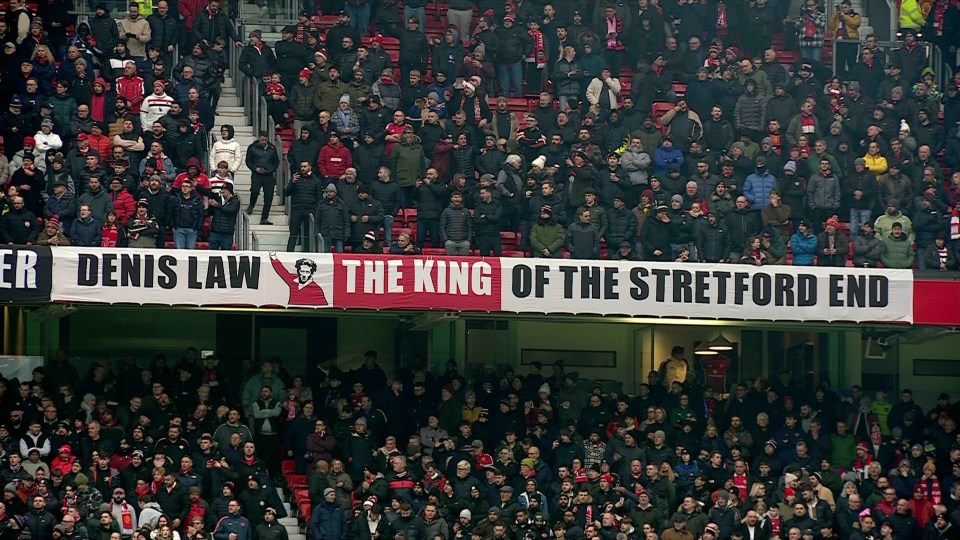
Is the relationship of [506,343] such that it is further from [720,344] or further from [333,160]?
[333,160]

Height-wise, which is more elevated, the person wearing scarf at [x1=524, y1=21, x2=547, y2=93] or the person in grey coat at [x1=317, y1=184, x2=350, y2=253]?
the person wearing scarf at [x1=524, y1=21, x2=547, y2=93]

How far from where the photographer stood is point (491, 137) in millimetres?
29188

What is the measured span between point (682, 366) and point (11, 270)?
34.4ft

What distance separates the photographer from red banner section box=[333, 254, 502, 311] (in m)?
26.8

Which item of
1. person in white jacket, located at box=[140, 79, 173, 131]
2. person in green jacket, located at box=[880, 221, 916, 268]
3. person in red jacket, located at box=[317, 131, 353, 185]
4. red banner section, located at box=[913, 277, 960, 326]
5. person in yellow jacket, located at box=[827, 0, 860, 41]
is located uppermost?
person in yellow jacket, located at box=[827, 0, 860, 41]

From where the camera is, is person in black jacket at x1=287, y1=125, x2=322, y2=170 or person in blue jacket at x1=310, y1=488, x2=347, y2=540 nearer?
person in blue jacket at x1=310, y1=488, x2=347, y2=540

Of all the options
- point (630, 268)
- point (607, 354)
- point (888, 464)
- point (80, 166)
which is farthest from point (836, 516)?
point (80, 166)

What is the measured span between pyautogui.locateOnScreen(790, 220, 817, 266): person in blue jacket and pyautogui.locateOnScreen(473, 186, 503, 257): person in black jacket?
4195mm

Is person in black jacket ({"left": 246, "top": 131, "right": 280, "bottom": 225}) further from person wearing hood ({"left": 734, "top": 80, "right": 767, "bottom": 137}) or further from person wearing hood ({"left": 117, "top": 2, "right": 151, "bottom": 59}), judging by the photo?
person wearing hood ({"left": 734, "top": 80, "right": 767, "bottom": 137})

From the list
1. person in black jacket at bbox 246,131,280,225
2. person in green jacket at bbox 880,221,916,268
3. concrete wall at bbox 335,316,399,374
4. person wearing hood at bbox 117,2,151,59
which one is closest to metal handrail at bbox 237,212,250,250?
person in black jacket at bbox 246,131,280,225

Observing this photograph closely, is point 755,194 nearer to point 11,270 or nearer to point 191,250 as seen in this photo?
point 191,250

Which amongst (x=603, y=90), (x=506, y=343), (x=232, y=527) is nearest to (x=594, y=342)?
(x=506, y=343)

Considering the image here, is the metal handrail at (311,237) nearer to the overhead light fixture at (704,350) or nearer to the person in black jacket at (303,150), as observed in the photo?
the person in black jacket at (303,150)

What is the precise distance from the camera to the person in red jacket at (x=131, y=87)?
29375 mm
